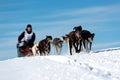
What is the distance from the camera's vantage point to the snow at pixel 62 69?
486 inches

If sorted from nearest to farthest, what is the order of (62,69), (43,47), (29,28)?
(62,69) < (29,28) < (43,47)

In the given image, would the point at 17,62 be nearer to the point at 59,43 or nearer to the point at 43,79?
the point at 43,79

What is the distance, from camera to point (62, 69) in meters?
13.0

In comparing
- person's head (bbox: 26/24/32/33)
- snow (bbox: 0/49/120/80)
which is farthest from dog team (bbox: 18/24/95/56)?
snow (bbox: 0/49/120/80)

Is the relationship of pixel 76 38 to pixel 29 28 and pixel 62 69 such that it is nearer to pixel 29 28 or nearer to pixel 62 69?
pixel 29 28

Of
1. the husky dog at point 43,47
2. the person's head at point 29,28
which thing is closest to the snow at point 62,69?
the person's head at point 29,28

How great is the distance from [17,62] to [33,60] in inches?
22.6

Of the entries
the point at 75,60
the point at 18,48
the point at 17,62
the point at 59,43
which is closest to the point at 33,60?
the point at 17,62

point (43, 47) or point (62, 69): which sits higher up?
point (62, 69)

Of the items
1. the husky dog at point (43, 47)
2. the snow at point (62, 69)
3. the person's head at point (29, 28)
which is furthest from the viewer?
the husky dog at point (43, 47)

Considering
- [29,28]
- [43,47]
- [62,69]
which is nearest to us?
[62,69]

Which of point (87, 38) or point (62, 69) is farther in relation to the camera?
point (87, 38)

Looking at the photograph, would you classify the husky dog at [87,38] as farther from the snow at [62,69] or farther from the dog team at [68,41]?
the snow at [62,69]

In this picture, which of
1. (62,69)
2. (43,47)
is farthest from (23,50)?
(62,69)
